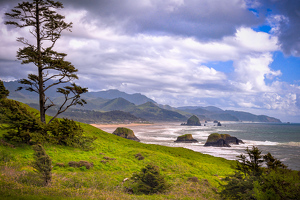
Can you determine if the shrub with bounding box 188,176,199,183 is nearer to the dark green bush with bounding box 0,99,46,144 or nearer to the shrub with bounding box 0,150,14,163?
the dark green bush with bounding box 0,99,46,144

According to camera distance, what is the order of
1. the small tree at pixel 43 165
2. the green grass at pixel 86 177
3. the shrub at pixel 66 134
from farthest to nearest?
the shrub at pixel 66 134, the small tree at pixel 43 165, the green grass at pixel 86 177

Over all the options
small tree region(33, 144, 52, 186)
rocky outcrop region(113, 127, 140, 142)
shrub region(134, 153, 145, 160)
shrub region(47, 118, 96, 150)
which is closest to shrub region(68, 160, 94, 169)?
shrub region(47, 118, 96, 150)

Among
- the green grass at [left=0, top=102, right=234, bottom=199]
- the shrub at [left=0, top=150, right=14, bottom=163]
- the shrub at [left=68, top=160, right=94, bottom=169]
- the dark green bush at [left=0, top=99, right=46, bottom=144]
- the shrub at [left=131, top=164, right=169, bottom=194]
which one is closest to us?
the green grass at [left=0, top=102, right=234, bottom=199]

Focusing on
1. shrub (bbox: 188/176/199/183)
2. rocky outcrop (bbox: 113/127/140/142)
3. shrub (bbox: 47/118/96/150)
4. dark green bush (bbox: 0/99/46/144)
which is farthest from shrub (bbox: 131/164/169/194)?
rocky outcrop (bbox: 113/127/140/142)

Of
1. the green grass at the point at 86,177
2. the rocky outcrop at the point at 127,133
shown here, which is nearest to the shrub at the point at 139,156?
the green grass at the point at 86,177

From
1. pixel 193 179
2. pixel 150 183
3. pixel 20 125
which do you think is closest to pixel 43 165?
pixel 150 183

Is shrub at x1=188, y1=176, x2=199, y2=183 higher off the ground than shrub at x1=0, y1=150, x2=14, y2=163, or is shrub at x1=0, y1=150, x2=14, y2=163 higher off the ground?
shrub at x1=0, y1=150, x2=14, y2=163

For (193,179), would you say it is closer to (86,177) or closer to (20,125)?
(86,177)

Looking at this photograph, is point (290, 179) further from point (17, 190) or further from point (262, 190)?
point (17, 190)

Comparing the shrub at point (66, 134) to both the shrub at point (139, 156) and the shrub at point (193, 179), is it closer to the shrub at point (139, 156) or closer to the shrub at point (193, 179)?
A: the shrub at point (139, 156)

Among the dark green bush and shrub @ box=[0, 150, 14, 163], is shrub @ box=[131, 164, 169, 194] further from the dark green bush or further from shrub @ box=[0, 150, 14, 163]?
the dark green bush

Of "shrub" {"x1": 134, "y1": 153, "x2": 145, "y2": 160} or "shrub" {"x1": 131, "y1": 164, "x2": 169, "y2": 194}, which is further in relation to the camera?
"shrub" {"x1": 134, "y1": 153, "x2": 145, "y2": 160}

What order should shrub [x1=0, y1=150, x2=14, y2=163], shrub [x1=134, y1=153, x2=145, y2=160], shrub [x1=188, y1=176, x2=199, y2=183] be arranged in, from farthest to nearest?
shrub [x1=134, y1=153, x2=145, y2=160] < shrub [x1=188, y1=176, x2=199, y2=183] < shrub [x1=0, y1=150, x2=14, y2=163]

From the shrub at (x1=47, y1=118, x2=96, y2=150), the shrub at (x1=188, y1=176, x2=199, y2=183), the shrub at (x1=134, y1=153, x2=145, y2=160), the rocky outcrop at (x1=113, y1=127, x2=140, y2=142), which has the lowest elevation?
the rocky outcrop at (x1=113, y1=127, x2=140, y2=142)
